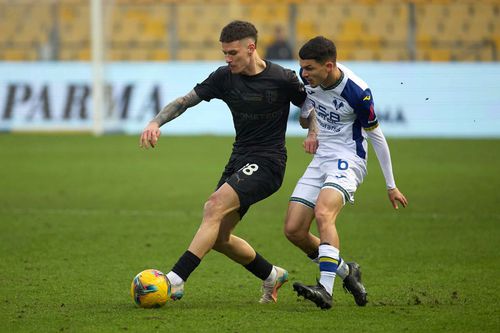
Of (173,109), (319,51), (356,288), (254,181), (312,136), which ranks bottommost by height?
(356,288)

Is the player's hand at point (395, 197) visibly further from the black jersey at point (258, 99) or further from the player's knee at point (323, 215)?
the black jersey at point (258, 99)

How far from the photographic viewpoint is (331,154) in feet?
24.2

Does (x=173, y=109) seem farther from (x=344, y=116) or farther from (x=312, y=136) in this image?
(x=344, y=116)

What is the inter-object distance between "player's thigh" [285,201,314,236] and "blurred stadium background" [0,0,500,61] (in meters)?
16.1

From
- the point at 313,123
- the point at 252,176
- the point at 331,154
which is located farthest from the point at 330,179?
the point at 252,176

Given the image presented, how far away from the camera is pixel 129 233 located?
10.9 meters

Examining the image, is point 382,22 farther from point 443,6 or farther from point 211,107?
point 211,107

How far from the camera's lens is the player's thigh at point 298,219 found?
7293 millimetres

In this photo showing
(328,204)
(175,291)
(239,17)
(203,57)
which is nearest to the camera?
(175,291)

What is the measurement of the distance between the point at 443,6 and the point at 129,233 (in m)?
14.6

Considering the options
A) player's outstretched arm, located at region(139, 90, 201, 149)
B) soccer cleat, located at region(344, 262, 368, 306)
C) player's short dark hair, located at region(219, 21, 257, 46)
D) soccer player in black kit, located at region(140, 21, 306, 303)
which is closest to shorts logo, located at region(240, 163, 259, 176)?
soccer player in black kit, located at region(140, 21, 306, 303)

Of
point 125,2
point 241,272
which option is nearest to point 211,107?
point 125,2

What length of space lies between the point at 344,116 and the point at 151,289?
1.92 meters

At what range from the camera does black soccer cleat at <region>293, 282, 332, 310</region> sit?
6559 millimetres
